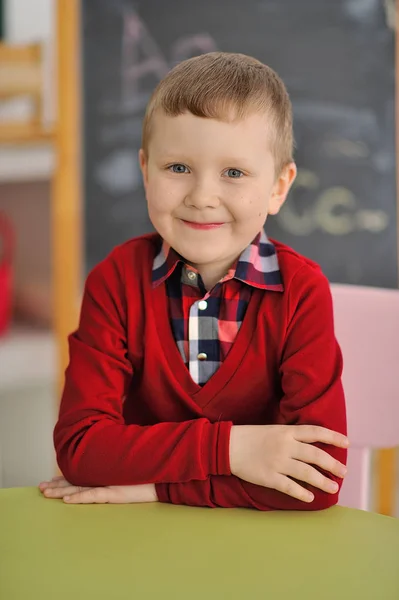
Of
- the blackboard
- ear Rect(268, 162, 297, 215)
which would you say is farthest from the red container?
ear Rect(268, 162, 297, 215)

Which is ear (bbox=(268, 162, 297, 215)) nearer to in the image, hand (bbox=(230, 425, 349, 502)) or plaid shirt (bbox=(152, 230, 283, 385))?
plaid shirt (bbox=(152, 230, 283, 385))

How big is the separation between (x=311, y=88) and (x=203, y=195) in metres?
1.96

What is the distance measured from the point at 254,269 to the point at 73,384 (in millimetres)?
257

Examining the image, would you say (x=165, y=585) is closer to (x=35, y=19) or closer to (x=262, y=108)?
(x=262, y=108)

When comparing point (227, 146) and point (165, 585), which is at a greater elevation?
point (227, 146)

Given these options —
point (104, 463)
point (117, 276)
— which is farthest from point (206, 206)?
point (104, 463)

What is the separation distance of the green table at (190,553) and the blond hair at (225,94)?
43cm

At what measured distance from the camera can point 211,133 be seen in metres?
0.91

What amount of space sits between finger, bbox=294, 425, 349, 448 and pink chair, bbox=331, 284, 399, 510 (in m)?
0.25

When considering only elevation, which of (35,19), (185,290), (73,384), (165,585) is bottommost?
(165,585)

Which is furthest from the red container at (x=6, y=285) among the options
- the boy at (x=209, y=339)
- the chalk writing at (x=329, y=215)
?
the boy at (x=209, y=339)

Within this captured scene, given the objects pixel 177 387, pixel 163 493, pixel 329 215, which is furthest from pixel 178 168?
pixel 329 215

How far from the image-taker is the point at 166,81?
96 centimetres

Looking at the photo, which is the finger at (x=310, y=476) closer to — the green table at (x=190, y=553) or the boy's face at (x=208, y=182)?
the green table at (x=190, y=553)
